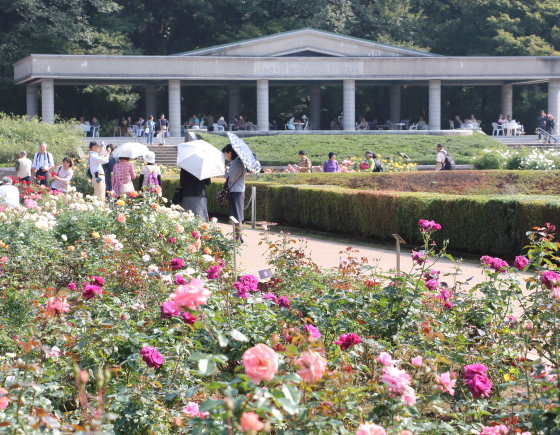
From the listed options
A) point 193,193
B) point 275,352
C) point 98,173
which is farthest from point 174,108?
point 275,352

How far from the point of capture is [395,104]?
44.9 metres

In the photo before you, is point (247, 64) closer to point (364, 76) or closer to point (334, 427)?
point (364, 76)

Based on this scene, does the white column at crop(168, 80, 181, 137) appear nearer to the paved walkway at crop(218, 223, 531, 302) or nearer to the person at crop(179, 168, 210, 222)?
the paved walkway at crop(218, 223, 531, 302)

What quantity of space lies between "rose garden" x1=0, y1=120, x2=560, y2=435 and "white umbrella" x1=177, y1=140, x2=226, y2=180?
11.3ft

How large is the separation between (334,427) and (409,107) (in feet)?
153

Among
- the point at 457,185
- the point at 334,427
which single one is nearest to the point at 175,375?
the point at 334,427

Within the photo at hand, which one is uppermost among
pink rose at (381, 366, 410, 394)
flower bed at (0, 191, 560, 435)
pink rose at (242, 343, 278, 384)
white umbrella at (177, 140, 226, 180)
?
white umbrella at (177, 140, 226, 180)

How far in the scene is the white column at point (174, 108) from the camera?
3866 cm

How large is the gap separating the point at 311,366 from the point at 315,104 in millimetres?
41947

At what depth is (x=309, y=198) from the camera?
47.2ft

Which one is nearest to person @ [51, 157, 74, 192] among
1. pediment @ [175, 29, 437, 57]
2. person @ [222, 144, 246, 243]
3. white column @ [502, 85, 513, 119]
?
person @ [222, 144, 246, 243]

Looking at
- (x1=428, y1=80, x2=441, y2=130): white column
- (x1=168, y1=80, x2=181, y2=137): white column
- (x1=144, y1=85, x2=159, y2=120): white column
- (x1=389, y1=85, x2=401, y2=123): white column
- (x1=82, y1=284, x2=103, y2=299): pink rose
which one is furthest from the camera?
(x1=389, y1=85, x2=401, y2=123): white column

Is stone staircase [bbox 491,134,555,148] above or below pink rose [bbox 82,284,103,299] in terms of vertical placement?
above

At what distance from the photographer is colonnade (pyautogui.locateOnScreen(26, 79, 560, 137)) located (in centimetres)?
3853
